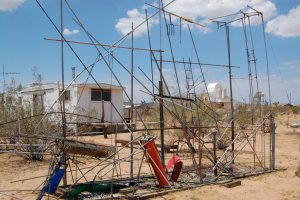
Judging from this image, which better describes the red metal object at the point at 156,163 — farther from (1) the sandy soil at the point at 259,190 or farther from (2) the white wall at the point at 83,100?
(2) the white wall at the point at 83,100

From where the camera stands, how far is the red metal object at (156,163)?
27.5 feet

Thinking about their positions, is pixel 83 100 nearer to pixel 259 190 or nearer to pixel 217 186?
pixel 217 186

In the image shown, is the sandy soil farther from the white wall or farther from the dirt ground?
the white wall

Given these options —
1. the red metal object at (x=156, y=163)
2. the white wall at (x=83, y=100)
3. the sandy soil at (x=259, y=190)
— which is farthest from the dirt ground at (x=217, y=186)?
the white wall at (x=83, y=100)

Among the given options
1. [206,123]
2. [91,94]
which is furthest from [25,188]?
[91,94]

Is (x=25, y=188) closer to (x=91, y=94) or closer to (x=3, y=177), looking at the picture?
(x=3, y=177)

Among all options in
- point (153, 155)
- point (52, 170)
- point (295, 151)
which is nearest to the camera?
point (52, 170)

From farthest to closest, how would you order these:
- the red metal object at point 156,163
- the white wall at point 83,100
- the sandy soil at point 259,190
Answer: the white wall at point 83,100 → the red metal object at point 156,163 → the sandy soil at point 259,190

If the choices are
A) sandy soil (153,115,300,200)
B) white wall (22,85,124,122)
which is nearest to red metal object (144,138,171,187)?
sandy soil (153,115,300,200)

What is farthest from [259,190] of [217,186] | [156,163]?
[156,163]

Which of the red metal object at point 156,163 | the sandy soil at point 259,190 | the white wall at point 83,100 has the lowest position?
the sandy soil at point 259,190

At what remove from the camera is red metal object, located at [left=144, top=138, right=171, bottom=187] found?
330 inches

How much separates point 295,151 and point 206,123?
4.17 metres

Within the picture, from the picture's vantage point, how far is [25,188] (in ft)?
29.8
